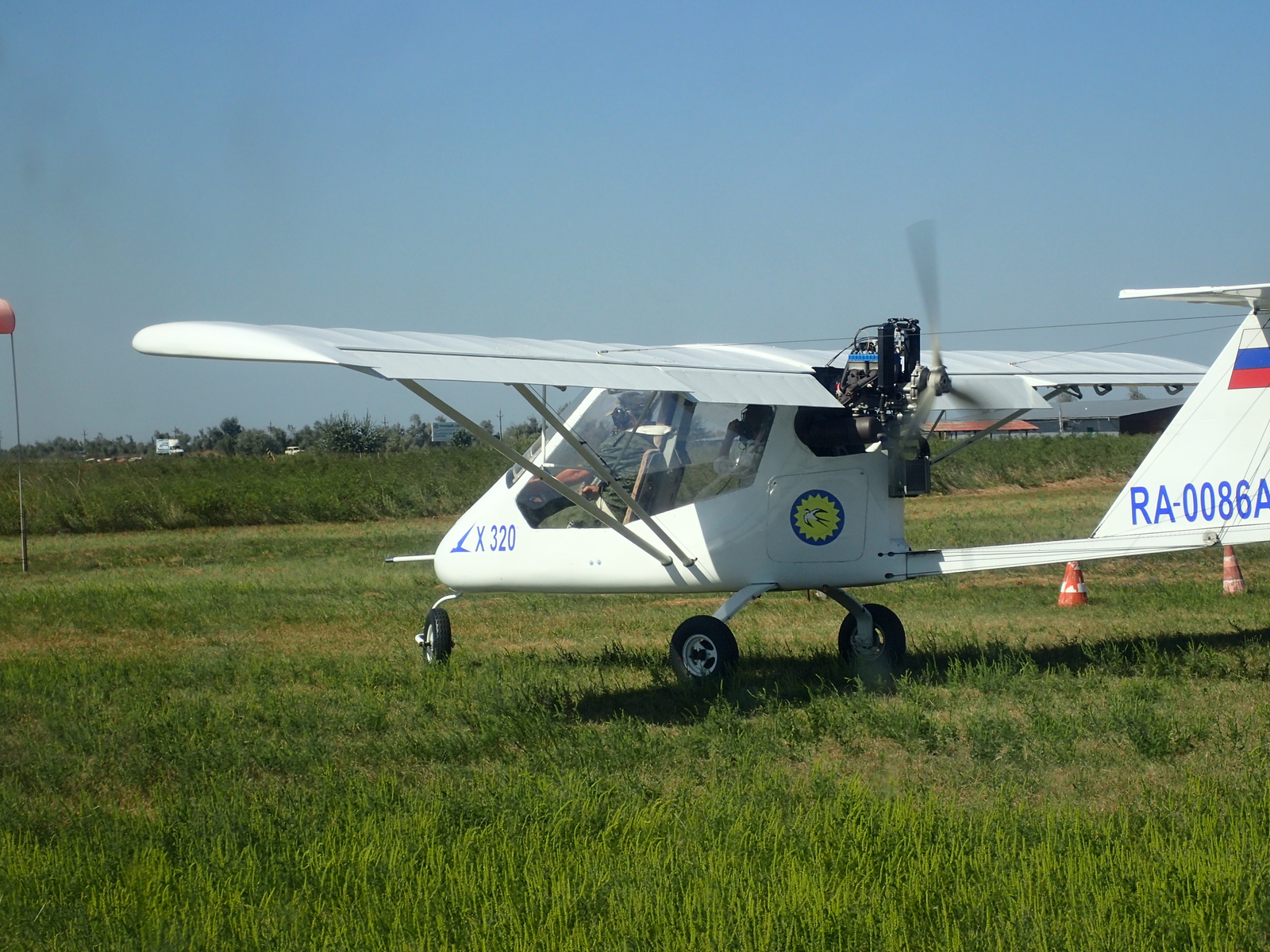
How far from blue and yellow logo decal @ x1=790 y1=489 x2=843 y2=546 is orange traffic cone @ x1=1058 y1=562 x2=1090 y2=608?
197 inches

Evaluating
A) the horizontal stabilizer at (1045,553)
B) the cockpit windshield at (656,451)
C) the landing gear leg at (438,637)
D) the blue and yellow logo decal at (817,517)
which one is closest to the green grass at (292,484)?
the landing gear leg at (438,637)

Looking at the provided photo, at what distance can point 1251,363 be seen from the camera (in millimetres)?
8375

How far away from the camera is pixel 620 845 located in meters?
5.08

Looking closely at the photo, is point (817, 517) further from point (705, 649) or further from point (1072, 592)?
point (1072, 592)

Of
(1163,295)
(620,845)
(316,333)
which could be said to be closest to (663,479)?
(316,333)

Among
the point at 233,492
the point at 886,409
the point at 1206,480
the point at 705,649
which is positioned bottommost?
the point at 705,649

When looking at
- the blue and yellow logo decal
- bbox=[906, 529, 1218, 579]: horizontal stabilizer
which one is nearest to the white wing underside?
the blue and yellow logo decal

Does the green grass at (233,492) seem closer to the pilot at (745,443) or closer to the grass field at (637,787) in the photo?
the grass field at (637,787)

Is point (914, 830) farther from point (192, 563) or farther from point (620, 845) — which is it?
point (192, 563)

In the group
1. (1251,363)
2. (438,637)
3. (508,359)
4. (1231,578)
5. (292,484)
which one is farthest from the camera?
(292,484)

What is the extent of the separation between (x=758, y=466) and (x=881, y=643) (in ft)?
6.09

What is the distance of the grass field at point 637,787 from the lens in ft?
14.0

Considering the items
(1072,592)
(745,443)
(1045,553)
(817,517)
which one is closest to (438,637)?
(745,443)

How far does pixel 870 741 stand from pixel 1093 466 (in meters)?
32.6
